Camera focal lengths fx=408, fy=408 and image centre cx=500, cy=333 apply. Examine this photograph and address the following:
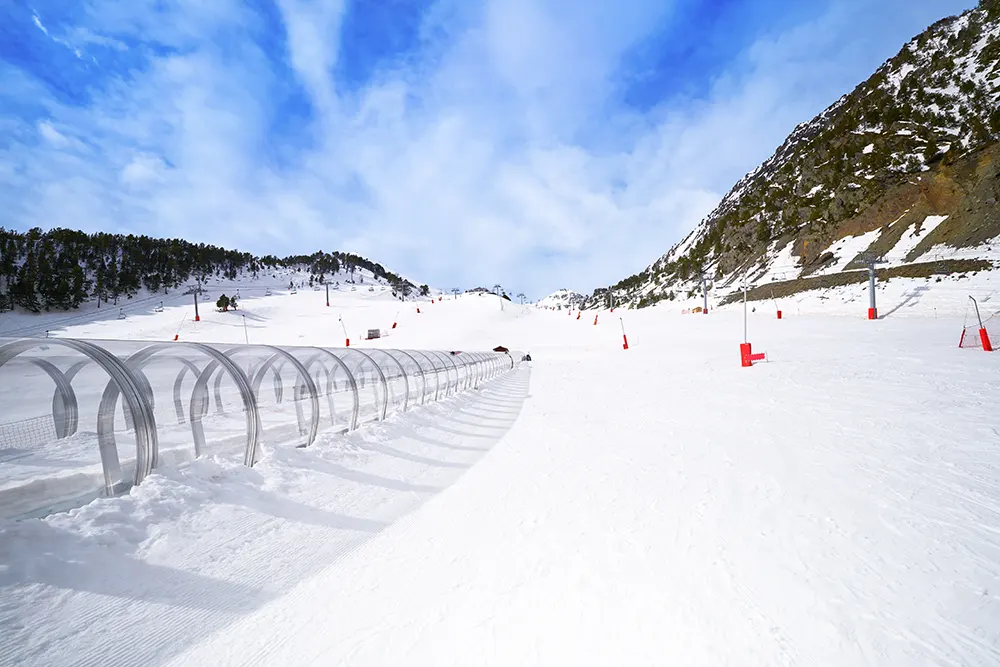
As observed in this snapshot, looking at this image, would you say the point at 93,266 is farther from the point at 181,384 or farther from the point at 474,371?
the point at 181,384

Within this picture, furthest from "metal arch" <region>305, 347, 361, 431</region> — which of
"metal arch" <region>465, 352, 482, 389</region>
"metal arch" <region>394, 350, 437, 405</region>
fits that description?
"metal arch" <region>465, 352, 482, 389</region>

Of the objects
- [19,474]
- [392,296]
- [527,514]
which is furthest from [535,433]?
[392,296]

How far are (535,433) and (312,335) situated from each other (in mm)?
40142

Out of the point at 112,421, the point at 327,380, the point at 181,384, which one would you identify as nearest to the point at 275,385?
the point at 327,380

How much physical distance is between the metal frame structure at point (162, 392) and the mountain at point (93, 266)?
9420 cm

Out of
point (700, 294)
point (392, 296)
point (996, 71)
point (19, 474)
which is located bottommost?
point (19, 474)

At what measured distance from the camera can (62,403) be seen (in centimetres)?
356

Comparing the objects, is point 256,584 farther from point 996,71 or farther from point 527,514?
point 996,71

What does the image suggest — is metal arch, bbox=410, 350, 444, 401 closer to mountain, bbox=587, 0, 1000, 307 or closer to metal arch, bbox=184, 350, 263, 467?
metal arch, bbox=184, 350, 263, 467

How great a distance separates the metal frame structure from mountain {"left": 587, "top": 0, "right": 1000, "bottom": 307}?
36.2m

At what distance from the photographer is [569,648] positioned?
91.4 inches

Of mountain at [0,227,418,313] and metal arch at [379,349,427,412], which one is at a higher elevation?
mountain at [0,227,418,313]

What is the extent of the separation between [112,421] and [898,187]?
66040 millimetres

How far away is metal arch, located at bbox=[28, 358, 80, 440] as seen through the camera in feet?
11.5
